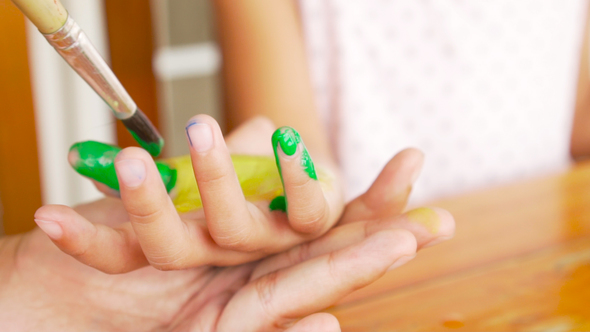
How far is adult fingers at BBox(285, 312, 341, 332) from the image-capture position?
24 cm

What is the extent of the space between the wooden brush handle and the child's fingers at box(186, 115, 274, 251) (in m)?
0.09

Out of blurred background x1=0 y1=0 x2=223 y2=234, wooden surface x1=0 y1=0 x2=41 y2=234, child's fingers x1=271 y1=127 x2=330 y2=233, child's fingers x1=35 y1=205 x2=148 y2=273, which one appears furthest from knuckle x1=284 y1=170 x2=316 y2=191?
wooden surface x1=0 y1=0 x2=41 y2=234

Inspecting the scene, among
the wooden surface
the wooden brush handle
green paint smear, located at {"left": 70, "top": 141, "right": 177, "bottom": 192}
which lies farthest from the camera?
the wooden surface

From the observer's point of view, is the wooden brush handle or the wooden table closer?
the wooden brush handle

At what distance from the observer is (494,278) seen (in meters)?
0.41

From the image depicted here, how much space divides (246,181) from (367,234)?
11 centimetres

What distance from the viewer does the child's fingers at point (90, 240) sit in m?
0.25

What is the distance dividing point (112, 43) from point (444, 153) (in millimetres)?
961

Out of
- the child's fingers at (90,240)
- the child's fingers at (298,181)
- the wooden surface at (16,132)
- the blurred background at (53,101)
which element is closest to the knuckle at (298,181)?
the child's fingers at (298,181)

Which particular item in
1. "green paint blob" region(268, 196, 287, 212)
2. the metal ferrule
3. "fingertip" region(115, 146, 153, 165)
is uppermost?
the metal ferrule

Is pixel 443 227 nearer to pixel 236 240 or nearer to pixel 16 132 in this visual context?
pixel 236 240

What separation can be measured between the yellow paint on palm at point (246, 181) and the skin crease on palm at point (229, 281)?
5 centimetres

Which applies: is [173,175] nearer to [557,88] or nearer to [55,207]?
[55,207]

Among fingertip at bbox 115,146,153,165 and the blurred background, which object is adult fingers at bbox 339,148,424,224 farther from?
the blurred background
